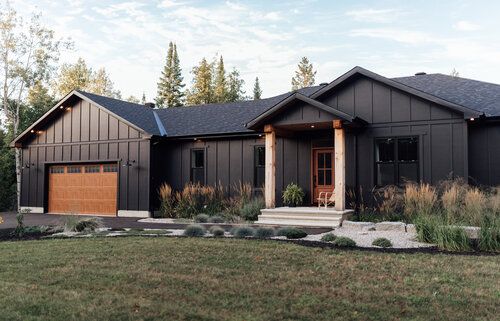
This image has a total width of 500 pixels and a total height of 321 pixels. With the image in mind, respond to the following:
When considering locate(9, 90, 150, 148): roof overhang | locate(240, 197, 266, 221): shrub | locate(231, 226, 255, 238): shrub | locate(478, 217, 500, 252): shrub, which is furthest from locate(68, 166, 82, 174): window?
locate(478, 217, 500, 252): shrub

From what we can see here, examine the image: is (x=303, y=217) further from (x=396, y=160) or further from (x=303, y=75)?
(x=303, y=75)

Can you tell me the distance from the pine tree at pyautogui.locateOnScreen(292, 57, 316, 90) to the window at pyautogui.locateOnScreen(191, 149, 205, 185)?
32.3 metres

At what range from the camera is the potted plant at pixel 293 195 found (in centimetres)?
1427

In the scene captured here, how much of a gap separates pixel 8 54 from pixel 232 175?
702 inches

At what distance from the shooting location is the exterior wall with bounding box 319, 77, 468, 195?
12312 millimetres

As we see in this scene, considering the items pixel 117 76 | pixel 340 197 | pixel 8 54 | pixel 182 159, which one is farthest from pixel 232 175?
pixel 117 76

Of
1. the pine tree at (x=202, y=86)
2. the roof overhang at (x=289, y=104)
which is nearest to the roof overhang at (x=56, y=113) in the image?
the roof overhang at (x=289, y=104)

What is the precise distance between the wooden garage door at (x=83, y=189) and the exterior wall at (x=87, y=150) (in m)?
0.37

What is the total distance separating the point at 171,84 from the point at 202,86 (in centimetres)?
463

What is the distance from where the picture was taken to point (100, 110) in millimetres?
17422

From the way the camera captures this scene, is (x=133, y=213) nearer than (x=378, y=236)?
No

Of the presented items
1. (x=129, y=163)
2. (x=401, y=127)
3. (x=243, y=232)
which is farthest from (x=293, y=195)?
(x=129, y=163)

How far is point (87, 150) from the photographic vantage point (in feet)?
57.7

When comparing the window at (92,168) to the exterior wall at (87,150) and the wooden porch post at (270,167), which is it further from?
the wooden porch post at (270,167)
